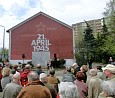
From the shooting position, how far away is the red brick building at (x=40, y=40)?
4847cm

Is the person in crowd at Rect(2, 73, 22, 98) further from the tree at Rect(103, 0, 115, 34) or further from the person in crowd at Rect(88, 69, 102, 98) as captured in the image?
the tree at Rect(103, 0, 115, 34)

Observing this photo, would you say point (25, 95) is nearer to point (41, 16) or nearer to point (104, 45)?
point (104, 45)

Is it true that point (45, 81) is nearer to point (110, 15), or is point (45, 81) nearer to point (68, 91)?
point (68, 91)

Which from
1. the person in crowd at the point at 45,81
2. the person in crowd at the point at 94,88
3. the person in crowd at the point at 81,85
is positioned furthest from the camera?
the person in crowd at the point at 94,88

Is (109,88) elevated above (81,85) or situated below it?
above

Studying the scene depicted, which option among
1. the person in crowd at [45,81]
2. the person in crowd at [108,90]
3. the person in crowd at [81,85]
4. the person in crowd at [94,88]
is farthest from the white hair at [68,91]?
the person in crowd at [94,88]

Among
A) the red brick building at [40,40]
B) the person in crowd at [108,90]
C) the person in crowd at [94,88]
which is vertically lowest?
the person in crowd at [94,88]

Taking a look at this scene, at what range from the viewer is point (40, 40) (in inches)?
1949

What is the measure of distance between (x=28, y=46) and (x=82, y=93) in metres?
41.9

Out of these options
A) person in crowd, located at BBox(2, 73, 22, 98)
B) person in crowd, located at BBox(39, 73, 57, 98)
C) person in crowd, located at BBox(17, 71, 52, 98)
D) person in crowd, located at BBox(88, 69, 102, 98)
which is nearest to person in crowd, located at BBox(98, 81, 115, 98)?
person in crowd, located at BBox(17, 71, 52, 98)

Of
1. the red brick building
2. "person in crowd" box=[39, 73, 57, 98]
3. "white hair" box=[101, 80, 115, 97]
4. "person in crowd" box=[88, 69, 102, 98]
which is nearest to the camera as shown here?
"white hair" box=[101, 80, 115, 97]

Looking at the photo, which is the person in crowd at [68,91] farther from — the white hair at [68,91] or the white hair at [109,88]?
the white hair at [109,88]

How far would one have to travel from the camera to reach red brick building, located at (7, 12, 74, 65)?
48469mm

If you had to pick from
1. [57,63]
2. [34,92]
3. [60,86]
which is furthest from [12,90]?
[57,63]
